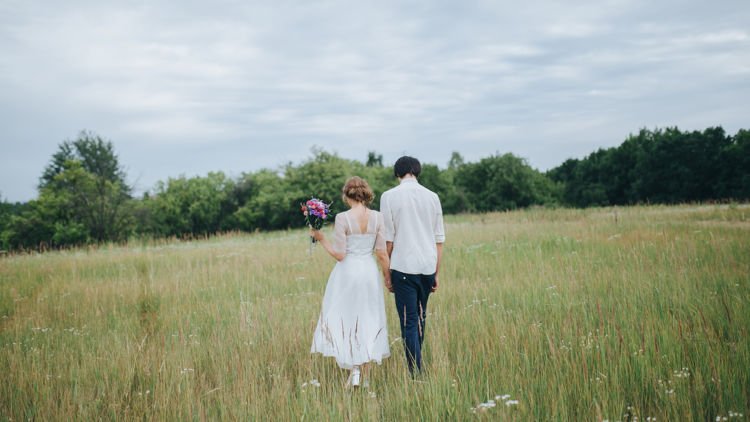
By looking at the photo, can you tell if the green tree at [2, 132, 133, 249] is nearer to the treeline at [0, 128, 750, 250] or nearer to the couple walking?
the treeline at [0, 128, 750, 250]

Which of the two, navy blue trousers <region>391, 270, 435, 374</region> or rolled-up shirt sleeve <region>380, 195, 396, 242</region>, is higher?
rolled-up shirt sleeve <region>380, 195, 396, 242</region>

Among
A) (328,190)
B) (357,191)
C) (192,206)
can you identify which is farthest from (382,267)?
(192,206)

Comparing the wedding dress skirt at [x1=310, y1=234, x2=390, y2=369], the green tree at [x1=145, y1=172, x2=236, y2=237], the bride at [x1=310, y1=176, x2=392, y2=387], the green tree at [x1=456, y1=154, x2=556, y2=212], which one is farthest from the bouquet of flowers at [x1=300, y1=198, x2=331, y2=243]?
the green tree at [x1=456, y1=154, x2=556, y2=212]

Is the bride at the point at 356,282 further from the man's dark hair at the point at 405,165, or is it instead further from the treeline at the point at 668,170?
the treeline at the point at 668,170

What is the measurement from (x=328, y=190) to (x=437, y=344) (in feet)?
127

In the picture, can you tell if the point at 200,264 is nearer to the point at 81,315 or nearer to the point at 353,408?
the point at 81,315

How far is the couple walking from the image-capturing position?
465cm

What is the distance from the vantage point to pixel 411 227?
470cm

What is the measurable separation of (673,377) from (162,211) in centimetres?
5092

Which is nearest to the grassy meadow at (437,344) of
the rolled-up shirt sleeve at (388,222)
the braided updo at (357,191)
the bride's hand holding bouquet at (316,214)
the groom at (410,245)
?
Result: the groom at (410,245)

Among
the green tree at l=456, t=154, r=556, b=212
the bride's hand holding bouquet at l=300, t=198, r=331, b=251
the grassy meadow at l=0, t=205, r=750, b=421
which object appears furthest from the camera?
the green tree at l=456, t=154, r=556, b=212

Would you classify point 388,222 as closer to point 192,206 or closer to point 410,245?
point 410,245

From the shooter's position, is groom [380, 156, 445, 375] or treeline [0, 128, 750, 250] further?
treeline [0, 128, 750, 250]

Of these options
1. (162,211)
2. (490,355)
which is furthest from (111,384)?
(162,211)
